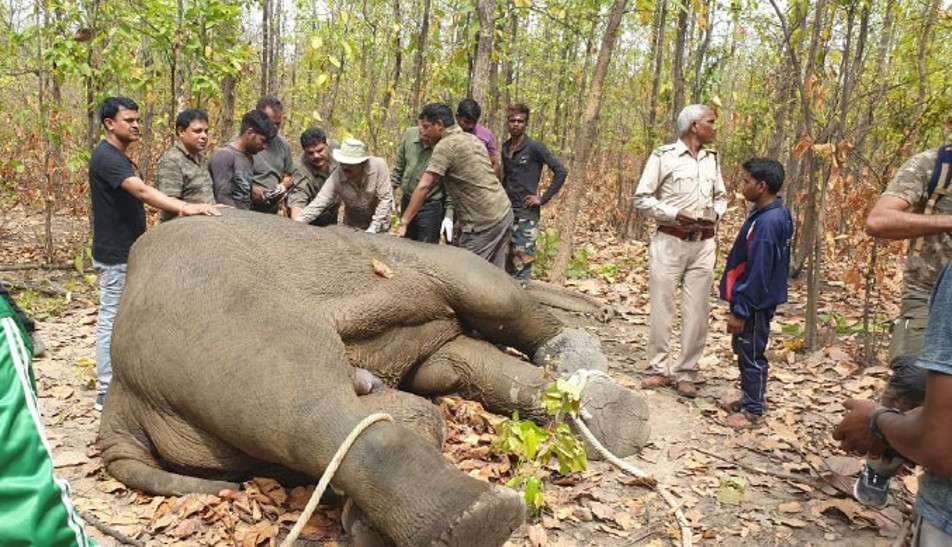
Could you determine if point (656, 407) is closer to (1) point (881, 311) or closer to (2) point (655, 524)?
(2) point (655, 524)

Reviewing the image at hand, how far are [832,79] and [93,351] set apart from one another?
7195mm

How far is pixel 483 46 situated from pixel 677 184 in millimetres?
2967

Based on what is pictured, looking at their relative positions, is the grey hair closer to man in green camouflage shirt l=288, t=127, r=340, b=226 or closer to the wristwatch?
man in green camouflage shirt l=288, t=127, r=340, b=226

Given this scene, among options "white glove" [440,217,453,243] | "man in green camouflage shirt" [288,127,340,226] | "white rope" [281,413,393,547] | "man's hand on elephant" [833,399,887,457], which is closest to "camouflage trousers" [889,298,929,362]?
"man's hand on elephant" [833,399,887,457]

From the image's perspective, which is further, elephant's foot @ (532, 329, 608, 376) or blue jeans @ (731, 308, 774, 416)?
elephant's foot @ (532, 329, 608, 376)

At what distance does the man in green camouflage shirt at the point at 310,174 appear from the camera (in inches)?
247

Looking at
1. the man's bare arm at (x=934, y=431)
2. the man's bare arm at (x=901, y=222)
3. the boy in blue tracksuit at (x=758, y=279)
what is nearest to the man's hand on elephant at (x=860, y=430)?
the man's bare arm at (x=934, y=431)

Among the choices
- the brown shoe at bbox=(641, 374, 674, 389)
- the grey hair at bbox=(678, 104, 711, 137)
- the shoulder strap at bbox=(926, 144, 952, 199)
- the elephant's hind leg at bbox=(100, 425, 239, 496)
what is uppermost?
the grey hair at bbox=(678, 104, 711, 137)

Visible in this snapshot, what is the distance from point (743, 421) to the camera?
4.64 metres

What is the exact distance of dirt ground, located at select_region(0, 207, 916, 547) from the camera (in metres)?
3.30

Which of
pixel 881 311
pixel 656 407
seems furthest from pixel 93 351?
pixel 881 311

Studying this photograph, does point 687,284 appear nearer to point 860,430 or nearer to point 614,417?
point 614,417

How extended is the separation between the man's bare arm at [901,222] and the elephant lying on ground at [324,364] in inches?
66.4

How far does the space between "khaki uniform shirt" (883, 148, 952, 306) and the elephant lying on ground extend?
1650 millimetres
